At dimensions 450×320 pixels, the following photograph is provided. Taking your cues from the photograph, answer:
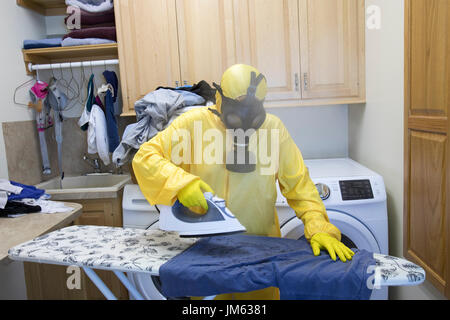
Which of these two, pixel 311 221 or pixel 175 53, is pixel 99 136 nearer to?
pixel 175 53

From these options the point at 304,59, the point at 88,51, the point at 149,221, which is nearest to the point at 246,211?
the point at 149,221

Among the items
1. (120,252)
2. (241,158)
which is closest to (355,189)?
(241,158)

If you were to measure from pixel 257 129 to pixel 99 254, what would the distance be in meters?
0.66

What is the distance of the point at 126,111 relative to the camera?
2328mm

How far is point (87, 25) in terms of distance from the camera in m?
2.38

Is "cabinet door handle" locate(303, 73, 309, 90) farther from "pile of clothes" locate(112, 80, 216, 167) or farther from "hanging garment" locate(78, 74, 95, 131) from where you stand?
"hanging garment" locate(78, 74, 95, 131)

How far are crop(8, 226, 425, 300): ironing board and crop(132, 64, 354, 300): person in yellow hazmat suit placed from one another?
16 centimetres

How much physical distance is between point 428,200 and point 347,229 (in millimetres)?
492

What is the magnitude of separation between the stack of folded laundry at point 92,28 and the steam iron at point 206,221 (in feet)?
5.25

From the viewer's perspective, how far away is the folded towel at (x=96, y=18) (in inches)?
92.0

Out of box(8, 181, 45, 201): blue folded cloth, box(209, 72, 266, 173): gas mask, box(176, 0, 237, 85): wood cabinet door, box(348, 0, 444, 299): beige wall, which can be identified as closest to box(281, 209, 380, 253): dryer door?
box(348, 0, 444, 299): beige wall

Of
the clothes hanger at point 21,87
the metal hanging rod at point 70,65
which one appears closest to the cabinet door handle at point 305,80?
the metal hanging rod at point 70,65

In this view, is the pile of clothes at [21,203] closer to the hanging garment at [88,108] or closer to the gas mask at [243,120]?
the hanging garment at [88,108]

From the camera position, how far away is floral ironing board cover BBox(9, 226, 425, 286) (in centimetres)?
93
